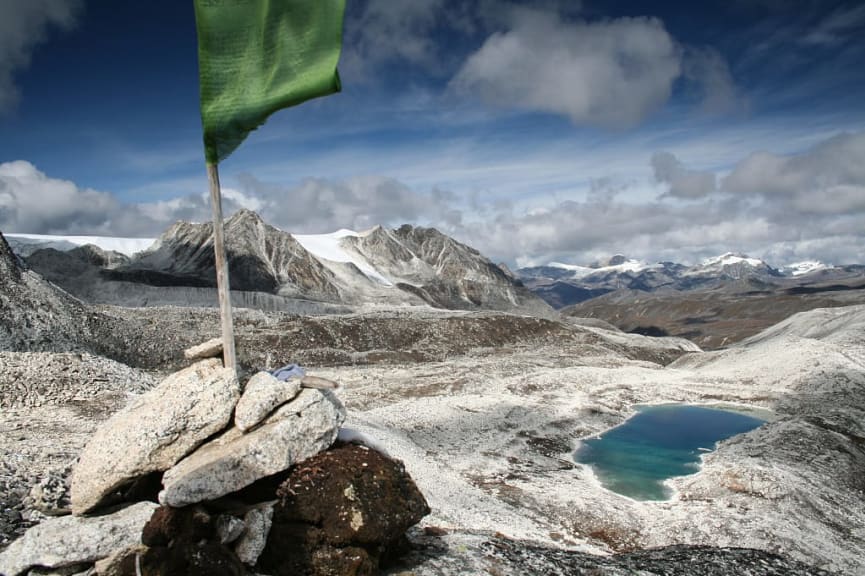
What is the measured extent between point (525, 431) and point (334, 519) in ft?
102

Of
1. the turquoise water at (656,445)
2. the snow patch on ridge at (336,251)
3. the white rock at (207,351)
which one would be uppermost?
the snow patch on ridge at (336,251)

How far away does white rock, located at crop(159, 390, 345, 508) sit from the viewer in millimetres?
8789

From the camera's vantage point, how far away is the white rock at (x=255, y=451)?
28.8 feet

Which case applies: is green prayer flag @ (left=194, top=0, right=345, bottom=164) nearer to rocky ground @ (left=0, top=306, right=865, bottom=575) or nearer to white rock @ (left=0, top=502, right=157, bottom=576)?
white rock @ (left=0, top=502, right=157, bottom=576)

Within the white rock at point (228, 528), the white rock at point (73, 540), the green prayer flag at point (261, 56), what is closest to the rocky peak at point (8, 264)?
the white rock at point (73, 540)

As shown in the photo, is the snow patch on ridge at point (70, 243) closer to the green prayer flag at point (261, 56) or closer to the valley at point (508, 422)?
the valley at point (508, 422)

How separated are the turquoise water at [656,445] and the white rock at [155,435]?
2483 centimetres

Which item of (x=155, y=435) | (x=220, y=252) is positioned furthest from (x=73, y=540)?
(x=220, y=252)

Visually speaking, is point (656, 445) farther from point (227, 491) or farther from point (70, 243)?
point (70, 243)

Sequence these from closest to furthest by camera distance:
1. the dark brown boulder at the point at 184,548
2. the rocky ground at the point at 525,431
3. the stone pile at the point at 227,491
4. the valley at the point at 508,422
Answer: the dark brown boulder at the point at 184,548
the stone pile at the point at 227,491
the rocky ground at the point at 525,431
the valley at the point at 508,422

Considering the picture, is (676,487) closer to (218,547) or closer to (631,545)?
(631,545)

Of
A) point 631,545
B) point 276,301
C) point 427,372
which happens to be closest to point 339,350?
point 427,372

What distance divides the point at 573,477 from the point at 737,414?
29.5 meters

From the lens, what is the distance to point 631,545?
20109mm
